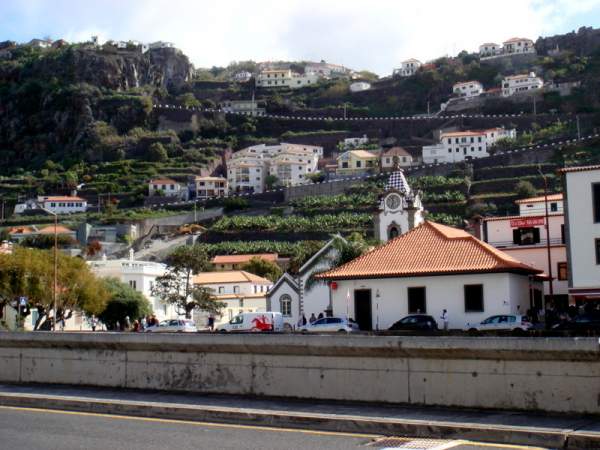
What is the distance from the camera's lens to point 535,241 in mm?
50875

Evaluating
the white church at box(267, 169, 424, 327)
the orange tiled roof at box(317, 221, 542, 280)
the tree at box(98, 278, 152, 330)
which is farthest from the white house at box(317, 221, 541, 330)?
the tree at box(98, 278, 152, 330)

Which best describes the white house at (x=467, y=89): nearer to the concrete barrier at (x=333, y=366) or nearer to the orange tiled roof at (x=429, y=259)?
the orange tiled roof at (x=429, y=259)

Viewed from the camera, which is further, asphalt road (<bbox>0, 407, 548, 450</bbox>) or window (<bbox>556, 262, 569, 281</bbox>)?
window (<bbox>556, 262, 569, 281</bbox>)

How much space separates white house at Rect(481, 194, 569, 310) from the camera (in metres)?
48.1

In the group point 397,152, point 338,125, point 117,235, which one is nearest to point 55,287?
point 117,235

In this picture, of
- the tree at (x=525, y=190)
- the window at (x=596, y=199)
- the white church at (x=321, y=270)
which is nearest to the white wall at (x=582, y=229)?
the window at (x=596, y=199)

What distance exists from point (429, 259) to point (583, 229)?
7650 millimetres

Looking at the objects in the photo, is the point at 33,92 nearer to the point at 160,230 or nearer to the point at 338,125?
the point at 338,125

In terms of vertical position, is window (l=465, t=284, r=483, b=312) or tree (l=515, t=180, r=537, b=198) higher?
tree (l=515, t=180, r=537, b=198)

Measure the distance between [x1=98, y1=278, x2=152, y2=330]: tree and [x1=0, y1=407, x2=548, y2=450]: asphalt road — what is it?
171 feet

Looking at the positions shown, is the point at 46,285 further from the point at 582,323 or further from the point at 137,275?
the point at 582,323

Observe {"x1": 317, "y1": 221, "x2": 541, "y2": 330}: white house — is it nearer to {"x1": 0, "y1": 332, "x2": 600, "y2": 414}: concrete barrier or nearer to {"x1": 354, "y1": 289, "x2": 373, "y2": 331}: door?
{"x1": 354, "y1": 289, "x2": 373, "y2": 331}: door

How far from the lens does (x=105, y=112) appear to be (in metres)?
184

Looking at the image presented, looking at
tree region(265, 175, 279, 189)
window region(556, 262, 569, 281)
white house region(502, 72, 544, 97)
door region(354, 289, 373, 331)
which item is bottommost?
door region(354, 289, 373, 331)
